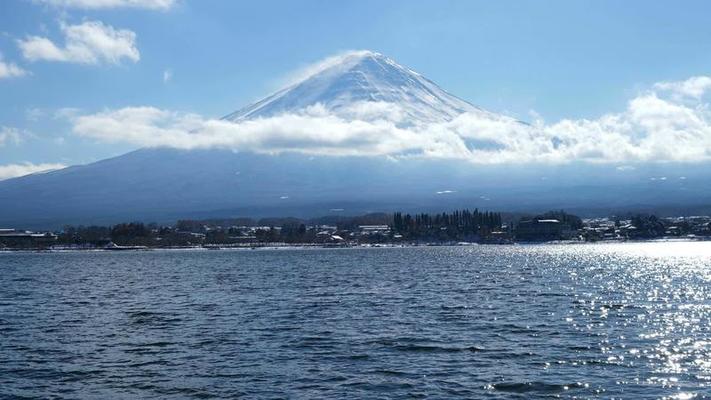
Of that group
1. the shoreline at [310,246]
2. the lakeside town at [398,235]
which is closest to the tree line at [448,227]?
the lakeside town at [398,235]

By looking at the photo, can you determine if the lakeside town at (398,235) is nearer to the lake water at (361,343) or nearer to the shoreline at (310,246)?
the shoreline at (310,246)

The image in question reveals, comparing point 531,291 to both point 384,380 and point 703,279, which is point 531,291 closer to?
point 703,279

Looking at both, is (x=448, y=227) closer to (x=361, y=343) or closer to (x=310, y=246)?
(x=310, y=246)

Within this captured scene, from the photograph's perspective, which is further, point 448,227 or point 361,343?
point 448,227

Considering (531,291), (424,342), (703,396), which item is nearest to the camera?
(703,396)

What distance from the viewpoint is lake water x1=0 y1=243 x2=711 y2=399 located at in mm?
19672

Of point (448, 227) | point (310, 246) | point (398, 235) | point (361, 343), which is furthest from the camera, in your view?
point (398, 235)

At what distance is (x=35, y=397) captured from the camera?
19.2 meters

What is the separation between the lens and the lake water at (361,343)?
19.7m

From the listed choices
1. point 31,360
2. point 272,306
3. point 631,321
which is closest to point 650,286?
point 631,321

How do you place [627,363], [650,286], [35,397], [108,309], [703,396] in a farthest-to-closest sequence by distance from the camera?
[650,286] < [108,309] < [627,363] < [35,397] < [703,396]

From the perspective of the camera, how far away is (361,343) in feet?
84.1

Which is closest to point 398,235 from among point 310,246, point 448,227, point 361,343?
point 448,227

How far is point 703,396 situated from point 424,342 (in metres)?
9.41
